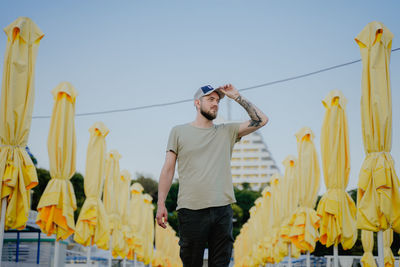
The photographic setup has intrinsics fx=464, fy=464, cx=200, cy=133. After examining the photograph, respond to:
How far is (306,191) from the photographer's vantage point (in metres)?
8.40

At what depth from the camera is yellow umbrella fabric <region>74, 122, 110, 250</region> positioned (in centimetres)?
794

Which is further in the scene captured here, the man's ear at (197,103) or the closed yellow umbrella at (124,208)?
the closed yellow umbrella at (124,208)

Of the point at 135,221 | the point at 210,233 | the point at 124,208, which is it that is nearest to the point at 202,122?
the point at 210,233

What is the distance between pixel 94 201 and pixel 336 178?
4.19 metres

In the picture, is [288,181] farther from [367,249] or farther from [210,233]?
[210,233]

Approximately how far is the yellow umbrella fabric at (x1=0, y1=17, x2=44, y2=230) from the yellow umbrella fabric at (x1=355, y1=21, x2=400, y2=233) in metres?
3.56

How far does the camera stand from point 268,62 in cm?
1438

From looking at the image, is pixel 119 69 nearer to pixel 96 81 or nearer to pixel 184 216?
pixel 96 81

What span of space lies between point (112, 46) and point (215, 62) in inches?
180

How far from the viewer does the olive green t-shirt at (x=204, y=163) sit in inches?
119

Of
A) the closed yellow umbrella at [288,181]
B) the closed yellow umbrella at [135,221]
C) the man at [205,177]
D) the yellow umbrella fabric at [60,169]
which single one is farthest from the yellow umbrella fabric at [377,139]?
the closed yellow umbrella at [135,221]

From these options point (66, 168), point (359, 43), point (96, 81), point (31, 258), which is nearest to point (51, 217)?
point (66, 168)

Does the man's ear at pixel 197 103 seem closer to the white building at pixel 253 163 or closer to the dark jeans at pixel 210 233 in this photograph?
the dark jeans at pixel 210 233

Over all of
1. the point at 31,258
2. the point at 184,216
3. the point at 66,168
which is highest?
the point at 66,168
